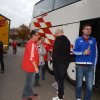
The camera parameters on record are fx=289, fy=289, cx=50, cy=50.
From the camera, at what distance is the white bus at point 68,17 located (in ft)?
27.6

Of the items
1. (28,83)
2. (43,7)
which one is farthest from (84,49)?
(43,7)

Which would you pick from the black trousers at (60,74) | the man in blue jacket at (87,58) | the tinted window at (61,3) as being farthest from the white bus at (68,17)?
the man in blue jacket at (87,58)

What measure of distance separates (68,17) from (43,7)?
3491 mm

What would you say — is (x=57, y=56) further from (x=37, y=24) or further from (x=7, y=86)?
(x=37, y=24)

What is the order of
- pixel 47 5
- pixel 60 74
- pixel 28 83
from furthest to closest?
pixel 47 5
pixel 60 74
pixel 28 83

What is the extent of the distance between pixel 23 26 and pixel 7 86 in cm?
9299

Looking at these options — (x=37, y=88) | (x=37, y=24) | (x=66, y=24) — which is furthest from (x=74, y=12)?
(x=37, y=24)

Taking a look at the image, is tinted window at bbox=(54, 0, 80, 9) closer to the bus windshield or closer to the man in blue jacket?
the bus windshield

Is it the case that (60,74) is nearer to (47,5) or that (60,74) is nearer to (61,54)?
(61,54)

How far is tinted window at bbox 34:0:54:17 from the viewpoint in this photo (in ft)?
41.6

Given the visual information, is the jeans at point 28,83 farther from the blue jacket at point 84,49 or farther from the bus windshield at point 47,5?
the bus windshield at point 47,5

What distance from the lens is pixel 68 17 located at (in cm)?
1030

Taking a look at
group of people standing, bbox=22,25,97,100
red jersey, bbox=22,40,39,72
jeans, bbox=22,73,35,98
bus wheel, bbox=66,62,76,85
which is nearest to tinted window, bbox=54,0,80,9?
bus wheel, bbox=66,62,76,85

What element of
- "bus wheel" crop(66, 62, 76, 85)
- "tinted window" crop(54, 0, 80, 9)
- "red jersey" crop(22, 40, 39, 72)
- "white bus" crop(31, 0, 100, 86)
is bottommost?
"bus wheel" crop(66, 62, 76, 85)
